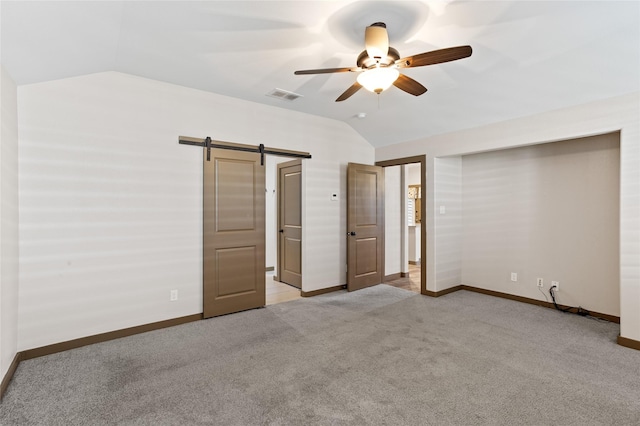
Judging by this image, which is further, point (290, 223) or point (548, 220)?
point (290, 223)

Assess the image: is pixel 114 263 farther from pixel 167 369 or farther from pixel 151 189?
pixel 167 369

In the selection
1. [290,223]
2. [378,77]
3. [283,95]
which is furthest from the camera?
[290,223]

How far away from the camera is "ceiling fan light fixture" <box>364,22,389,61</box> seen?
7.05 ft

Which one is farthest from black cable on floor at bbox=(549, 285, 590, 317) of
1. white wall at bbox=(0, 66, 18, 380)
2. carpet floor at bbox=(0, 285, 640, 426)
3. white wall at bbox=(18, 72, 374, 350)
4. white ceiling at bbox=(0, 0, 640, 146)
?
white wall at bbox=(0, 66, 18, 380)

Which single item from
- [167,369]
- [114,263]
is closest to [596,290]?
[167,369]

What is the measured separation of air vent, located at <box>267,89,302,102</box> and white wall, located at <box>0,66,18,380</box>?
239cm

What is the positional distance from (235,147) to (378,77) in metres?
2.27

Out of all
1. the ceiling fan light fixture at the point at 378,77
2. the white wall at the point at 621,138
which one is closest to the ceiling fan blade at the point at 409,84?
the ceiling fan light fixture at the point at 378,77

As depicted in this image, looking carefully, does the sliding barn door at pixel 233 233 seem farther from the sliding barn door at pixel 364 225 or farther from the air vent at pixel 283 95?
the sliding barn door at pixel 364 225

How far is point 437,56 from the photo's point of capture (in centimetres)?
212

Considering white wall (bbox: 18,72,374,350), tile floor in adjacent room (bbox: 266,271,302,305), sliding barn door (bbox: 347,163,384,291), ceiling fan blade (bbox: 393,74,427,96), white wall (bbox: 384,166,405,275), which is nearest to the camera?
ceiling fan blade (bbox: 393,74,427,96)

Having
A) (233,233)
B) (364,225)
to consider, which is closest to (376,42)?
(233,233)

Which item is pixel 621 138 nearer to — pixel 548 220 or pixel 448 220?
pixel 548 220

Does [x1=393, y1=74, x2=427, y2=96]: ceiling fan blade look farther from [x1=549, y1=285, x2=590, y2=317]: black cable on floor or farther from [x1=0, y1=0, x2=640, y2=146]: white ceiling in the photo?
[x1=549, y1=285, x2=590, y2=317]: black cable on floor
